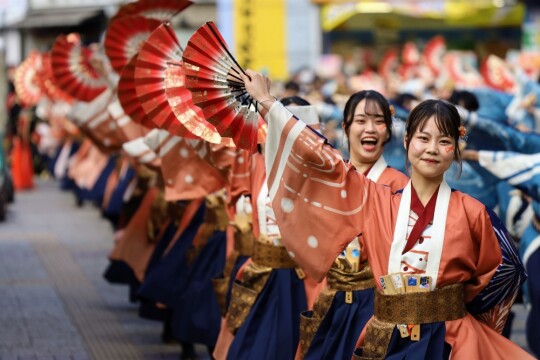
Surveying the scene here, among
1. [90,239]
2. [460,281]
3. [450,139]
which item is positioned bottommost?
[90,239]

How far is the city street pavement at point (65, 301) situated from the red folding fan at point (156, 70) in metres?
2.16

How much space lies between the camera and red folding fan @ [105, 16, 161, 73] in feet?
27.2

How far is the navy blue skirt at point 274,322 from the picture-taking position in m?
6.22

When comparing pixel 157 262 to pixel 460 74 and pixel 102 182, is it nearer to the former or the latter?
pixel 102 182

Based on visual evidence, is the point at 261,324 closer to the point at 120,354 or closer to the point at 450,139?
the point at 450,139

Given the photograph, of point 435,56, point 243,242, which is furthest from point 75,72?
point 435,56

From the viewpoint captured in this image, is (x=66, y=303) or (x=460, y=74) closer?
(x=66, y=303)

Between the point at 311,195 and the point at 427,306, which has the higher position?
the point at 311,195

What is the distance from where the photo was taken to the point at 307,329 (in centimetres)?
586

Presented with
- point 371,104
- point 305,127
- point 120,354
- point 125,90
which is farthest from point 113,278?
point 305,127

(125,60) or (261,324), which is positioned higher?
(125,60)

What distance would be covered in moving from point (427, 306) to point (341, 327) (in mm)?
830

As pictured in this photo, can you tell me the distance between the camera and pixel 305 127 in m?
5.00

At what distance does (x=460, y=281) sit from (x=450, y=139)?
56cm
